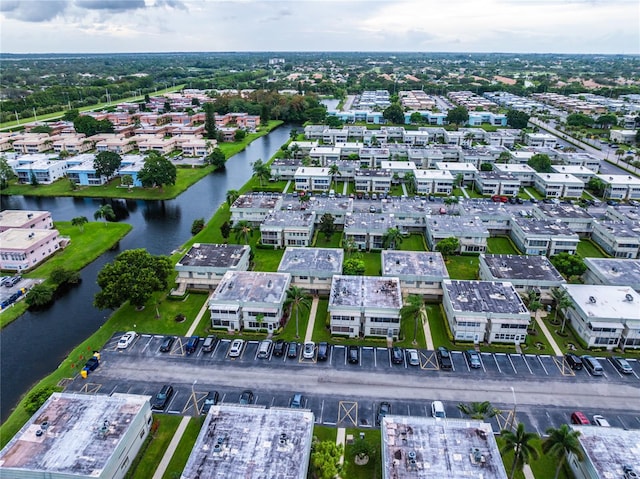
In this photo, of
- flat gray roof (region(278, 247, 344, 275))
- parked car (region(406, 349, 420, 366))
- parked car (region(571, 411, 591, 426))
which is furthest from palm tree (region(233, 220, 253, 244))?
parked car (region(571, 411, 591, 426))

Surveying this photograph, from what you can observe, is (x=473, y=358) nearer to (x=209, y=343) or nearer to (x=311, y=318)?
(x=311, y=318)

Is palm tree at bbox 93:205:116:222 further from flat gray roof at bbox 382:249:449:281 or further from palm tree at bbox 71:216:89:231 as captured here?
flat gray roof at bbox 382:249:449:281

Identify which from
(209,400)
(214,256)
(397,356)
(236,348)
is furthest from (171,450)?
(214,256)

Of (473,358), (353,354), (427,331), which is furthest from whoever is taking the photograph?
(427,331)

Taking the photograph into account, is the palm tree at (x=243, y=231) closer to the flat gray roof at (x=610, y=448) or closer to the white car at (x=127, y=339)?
the white car at (x=127, y=339)

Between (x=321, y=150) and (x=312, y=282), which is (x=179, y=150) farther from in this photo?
(x=312, y=282)

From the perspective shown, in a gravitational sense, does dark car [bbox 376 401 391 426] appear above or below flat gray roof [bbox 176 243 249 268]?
below

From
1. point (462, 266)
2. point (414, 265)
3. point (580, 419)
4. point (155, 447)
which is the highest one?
point (414, 265)

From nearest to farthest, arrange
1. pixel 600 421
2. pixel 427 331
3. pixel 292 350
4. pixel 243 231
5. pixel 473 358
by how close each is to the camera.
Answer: pixel 600 421 < pixel 473 358 < pixel 292 350 < pixel 427 331 < pixel 243 231
